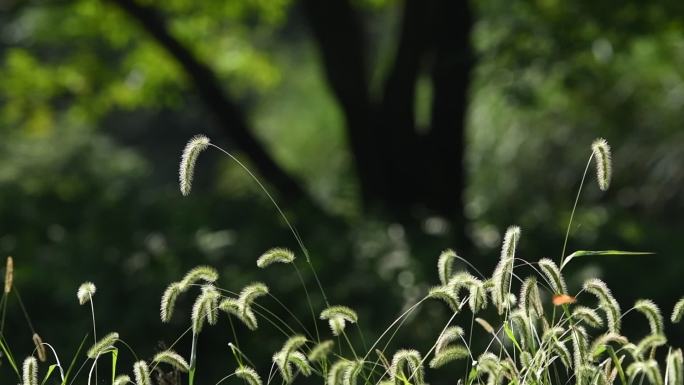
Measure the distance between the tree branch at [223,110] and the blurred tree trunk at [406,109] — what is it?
0.49 metres

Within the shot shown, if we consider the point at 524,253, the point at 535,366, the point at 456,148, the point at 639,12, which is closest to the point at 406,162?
the point at 456,148

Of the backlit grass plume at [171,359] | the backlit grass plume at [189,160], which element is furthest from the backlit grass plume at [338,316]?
the backlit grass plume at [189,160]

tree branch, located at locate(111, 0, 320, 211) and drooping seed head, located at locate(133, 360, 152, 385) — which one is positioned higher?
tree branch, located at locate(111, 0, 320, 211)

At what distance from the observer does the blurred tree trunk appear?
689cm

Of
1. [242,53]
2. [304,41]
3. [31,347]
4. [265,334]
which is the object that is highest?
[304,41]

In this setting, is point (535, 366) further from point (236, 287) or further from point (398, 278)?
point (398, 278)

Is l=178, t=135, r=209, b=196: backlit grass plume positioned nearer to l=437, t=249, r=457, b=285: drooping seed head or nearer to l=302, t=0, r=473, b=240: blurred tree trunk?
l=437, t=249, r=457, b=285: drooping seed head

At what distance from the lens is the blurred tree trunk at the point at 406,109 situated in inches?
271

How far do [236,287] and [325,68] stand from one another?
2207mm

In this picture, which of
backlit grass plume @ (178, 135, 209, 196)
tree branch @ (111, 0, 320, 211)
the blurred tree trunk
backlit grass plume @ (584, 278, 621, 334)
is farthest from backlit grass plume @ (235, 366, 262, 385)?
tree branch @ (111, 0, 320, 211)

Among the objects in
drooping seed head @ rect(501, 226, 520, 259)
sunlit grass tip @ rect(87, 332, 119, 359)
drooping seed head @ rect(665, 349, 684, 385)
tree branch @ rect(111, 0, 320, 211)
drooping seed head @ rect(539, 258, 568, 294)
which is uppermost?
tree branch @ rect(111, 0, 320, 211)

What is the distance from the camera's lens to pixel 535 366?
2451 mm

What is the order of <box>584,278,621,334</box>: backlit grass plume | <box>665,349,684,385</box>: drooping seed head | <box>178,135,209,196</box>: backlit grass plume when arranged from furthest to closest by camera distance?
<box>178,135,209,196</box>: backlit grass plume, <box>584,278,621,334</box>: backlit grass plume, <box>665,349,684,385</box>: drooping seed head

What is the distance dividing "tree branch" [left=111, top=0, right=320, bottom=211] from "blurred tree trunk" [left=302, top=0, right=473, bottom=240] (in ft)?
1.59
